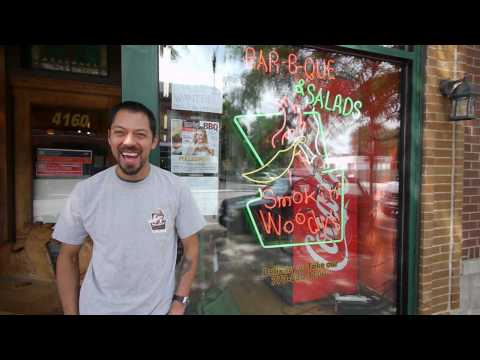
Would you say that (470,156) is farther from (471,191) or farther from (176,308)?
(176,308)

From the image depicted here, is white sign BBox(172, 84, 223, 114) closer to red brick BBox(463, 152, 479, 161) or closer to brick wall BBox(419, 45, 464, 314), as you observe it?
brick wall BBox(419, 45, 464, 314)

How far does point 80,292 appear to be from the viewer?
5.49 ft

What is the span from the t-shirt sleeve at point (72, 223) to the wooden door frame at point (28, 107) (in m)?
3.89

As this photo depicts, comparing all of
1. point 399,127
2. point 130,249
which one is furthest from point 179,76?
point 399,127

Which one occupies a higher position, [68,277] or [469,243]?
[68,277]

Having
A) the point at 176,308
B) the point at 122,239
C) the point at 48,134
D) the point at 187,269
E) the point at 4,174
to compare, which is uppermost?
the point at 48,134

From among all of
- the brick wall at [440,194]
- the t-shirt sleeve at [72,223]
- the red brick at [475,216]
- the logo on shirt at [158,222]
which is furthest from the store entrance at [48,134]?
the red brick at [475,216]

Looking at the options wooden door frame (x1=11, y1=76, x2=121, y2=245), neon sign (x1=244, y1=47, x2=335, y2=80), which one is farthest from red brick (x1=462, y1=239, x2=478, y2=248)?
wooden door frame (x1=11, y1=76, x2=121, y2=245)

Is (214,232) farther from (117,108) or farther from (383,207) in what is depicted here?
(383,207)

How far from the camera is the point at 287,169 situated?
9.73 ft

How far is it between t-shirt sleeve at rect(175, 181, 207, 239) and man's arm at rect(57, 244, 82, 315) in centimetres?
55

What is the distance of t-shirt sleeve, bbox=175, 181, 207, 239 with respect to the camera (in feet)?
5.72

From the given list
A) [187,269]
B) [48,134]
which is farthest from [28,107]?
[187,269]

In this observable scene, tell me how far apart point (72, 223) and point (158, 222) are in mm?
440
